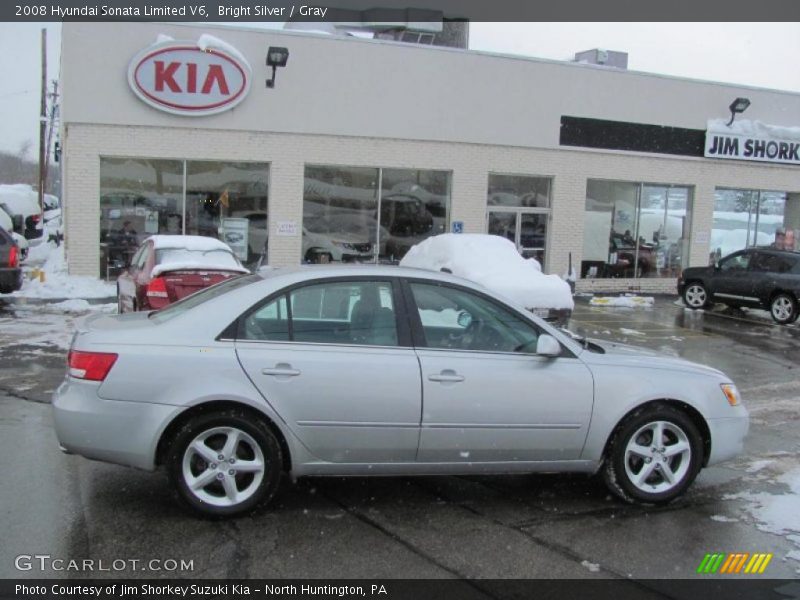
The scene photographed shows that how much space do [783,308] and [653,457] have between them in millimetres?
12294

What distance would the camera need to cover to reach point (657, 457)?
489 cm

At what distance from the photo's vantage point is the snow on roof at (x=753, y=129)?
67.9 ft

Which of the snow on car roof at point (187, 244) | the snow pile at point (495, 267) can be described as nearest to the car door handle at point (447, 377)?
the snow pile at point (495, 267)

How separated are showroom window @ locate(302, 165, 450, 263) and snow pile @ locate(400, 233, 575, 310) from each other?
4.56 meters

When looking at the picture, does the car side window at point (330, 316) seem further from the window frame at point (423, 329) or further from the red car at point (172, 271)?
the red car at point (172, 271)

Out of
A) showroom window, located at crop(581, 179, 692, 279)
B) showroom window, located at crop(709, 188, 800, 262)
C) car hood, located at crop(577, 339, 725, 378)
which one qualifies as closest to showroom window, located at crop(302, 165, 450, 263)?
showroom window, located at crop(581, 179, 692, 279)

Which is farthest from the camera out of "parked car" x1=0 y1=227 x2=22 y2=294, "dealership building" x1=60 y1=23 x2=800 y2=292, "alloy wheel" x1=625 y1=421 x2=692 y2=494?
"dealership building" x1=60 y1=23 x2=800 y2=292

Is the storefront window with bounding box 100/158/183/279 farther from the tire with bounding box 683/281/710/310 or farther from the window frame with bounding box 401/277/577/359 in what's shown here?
the window frame with bounding box 401/277/577/359

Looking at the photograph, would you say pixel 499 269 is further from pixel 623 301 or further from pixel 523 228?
pixel 523 228

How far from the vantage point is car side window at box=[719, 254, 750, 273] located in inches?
655

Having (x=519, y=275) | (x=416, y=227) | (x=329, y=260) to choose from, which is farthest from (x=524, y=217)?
(x=519, y=275)

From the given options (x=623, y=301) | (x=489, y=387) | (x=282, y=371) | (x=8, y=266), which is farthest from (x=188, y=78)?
(x=489, y=387)

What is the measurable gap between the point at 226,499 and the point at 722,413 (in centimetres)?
324

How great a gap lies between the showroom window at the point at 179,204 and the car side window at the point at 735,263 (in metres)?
10.3
